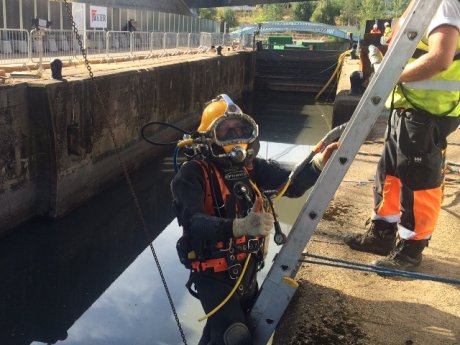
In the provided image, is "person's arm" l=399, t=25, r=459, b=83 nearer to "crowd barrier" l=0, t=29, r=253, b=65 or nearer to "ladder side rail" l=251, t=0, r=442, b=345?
"ladder side rail" l=251, t=0, r=442, b=345

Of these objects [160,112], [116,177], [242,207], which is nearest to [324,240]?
[242,207]

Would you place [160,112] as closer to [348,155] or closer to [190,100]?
[190,100]

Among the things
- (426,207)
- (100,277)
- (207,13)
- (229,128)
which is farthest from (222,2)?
(229,128)

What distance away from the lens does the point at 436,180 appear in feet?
10.5

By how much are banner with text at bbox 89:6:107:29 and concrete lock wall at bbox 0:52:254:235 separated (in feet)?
22.8

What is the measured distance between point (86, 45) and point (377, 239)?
37.6ft

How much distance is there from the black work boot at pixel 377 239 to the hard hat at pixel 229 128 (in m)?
1.49

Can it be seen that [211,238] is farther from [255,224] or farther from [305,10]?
[305,10]

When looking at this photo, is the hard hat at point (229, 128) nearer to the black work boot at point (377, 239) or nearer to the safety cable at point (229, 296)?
the safety cable at point (229, 296)

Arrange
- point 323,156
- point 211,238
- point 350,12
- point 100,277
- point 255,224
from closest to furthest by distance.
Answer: point 255,224, point 211,238, point 323,156, point 100,277, point 350,12

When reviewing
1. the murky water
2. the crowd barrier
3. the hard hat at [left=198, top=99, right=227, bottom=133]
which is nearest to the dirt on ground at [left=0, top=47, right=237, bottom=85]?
the crowd barrier

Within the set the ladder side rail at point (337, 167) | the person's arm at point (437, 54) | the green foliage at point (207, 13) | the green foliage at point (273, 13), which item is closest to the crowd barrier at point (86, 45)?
the person's arm at point (437, 54)

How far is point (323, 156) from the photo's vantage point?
2.64m

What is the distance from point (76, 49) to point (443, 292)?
452 inches
